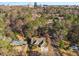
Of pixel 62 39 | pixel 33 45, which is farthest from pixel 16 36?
pixel 62 39

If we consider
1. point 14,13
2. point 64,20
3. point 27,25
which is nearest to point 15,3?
point 14,13

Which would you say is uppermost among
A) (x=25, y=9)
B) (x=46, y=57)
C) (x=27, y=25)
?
(x=25, y=9)

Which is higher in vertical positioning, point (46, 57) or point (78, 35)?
point (78, 35)

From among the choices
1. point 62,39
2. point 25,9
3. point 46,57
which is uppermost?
point 25,9

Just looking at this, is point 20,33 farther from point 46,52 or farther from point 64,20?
point 64,20

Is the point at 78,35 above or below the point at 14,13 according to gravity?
below

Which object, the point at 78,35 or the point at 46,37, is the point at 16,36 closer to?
the point at 46,37

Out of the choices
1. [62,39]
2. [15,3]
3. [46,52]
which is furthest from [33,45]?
[15,3]
